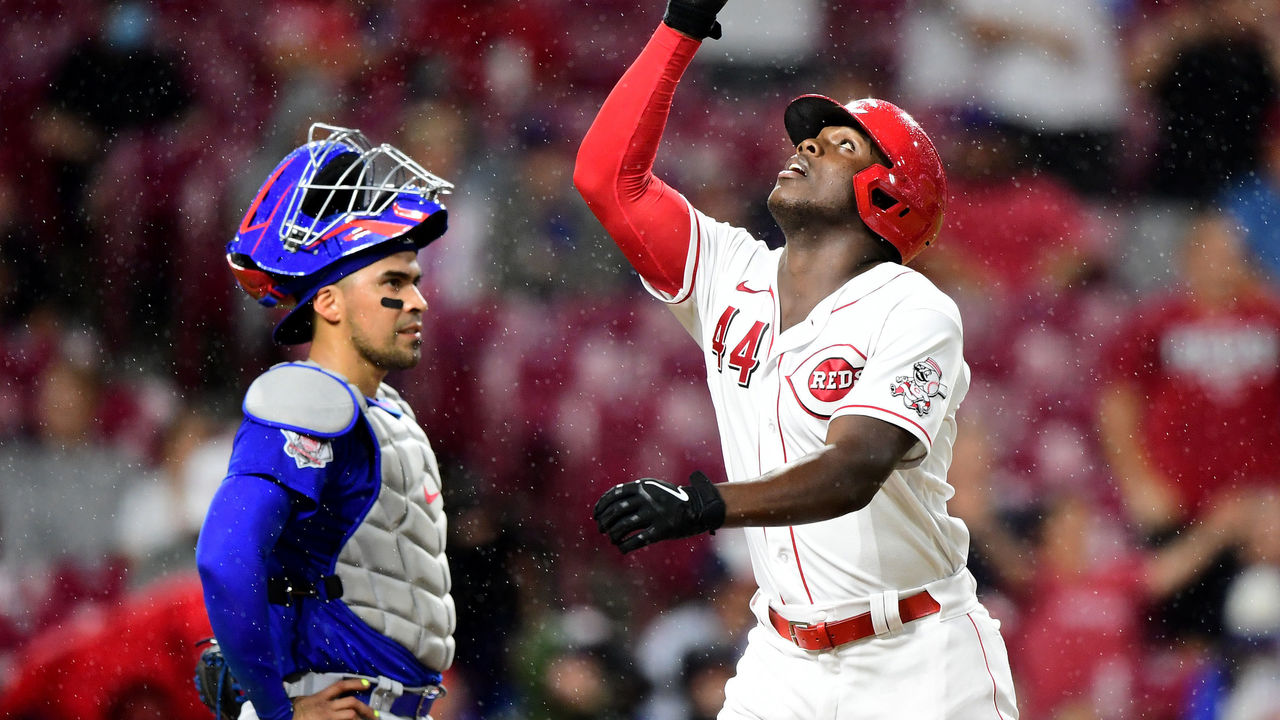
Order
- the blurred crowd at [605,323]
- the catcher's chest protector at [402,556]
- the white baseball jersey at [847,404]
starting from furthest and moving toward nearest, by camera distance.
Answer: the blurred crowd at [605,323] < the catcher's chest protector at [402,556] < the white baseball jersey at [847,404]

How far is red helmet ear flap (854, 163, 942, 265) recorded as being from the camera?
263 cm

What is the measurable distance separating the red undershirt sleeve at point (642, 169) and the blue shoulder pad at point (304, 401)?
0.66m

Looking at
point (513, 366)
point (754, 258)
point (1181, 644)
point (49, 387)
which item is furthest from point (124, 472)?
point (1181, 644)

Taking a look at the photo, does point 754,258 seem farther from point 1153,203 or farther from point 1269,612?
point 1153,203

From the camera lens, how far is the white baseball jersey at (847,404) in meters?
2.38

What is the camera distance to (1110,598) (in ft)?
16.1

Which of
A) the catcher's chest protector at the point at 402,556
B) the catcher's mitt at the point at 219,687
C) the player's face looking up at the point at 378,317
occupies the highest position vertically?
the player's face looking up at the point at 378,317

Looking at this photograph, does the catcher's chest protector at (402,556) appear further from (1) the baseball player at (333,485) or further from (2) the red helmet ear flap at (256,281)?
(2) the red helmet ear flap at (256,281)

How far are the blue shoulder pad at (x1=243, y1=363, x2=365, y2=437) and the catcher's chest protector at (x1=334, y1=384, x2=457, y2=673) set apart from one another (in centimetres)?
Result: 9

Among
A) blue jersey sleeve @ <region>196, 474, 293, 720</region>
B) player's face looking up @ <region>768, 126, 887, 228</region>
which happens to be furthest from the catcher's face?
blue jersey sleeve @ <region>196, 474, 293, 720</region>

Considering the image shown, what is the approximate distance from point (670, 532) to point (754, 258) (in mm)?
1111

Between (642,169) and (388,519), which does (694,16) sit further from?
(388,519)

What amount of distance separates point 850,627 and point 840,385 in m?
0.46

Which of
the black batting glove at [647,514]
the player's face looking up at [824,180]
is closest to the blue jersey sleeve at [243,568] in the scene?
the black batting glove at [647,514]
